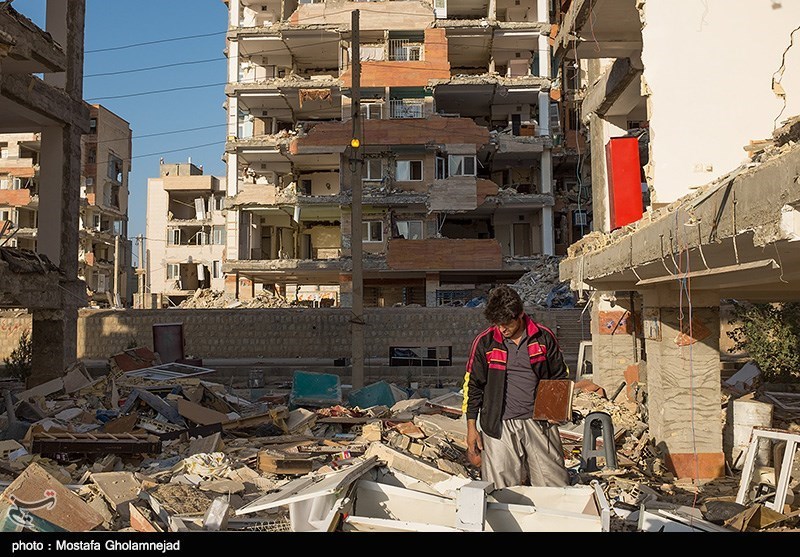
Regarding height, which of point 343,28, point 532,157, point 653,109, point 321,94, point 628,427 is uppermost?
point 343,28

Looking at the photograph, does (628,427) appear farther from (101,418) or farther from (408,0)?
(408,0)

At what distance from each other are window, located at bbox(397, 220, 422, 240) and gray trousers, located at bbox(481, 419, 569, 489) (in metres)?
32.1

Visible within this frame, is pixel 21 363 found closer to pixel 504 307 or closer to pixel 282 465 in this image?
pixel 282 465

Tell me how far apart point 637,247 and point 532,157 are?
33817 mm

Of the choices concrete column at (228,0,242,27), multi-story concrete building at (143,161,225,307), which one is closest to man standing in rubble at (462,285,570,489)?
concrete column at (228,0,242,27)

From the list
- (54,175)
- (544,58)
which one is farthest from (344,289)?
(54,175)

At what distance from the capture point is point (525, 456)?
17.7 ft

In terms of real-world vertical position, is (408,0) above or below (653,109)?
above

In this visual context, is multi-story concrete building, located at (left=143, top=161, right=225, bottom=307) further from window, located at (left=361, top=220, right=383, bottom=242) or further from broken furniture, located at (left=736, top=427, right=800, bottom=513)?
broken furniture, located at (left=736, top=427, right=800, bottom=513)

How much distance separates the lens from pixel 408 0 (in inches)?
1518

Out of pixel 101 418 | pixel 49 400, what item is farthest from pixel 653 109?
pixel 49 400

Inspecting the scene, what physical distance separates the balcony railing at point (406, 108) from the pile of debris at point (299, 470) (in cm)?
2490

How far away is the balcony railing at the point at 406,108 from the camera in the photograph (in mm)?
37875

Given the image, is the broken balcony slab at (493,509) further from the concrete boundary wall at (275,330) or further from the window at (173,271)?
the window at (173,271)
